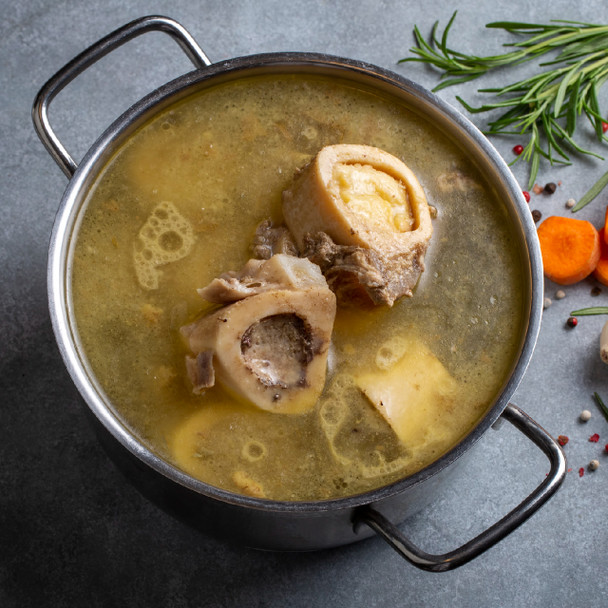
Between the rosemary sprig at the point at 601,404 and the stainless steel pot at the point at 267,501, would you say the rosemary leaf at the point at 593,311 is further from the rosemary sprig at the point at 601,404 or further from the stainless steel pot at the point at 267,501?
the stainless steel pot at the point at 267,501

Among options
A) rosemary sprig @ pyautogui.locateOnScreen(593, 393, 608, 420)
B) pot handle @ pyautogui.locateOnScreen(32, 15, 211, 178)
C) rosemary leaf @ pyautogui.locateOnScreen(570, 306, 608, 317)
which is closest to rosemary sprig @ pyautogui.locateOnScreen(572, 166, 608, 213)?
rosemary leaf @ pyautogui.locateOnScreen(570, 306, 608, 317)

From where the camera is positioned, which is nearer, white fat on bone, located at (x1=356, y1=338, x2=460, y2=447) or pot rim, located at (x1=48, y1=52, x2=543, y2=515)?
pot rim, located at (x1=48, y1=52, x2=543, y2=515)

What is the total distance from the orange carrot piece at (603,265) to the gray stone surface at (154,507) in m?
0.04

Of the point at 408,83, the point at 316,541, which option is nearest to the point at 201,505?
the point at 316,541

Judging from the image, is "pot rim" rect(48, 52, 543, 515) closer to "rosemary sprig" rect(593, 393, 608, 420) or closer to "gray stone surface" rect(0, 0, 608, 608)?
"gray stone surface" rect(0, 0, 608, 608)

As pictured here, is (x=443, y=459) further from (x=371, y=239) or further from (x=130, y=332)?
(x=130, y=332)

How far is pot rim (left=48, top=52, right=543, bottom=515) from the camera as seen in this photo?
1.60 metres

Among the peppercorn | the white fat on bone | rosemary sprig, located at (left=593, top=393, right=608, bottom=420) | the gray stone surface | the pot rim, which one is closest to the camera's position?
the pot rim

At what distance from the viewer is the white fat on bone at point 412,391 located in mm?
1707

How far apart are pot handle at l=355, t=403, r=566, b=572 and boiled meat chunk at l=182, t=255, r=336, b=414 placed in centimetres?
32

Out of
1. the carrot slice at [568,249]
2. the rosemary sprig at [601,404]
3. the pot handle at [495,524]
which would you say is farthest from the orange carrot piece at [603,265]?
the pot handle at [495,524]

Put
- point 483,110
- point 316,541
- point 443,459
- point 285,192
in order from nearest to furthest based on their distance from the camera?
point 443,459
point 285,192
point 316,541
point 483,110

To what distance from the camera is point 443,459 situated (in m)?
1.63

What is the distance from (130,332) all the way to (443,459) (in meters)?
0.71
